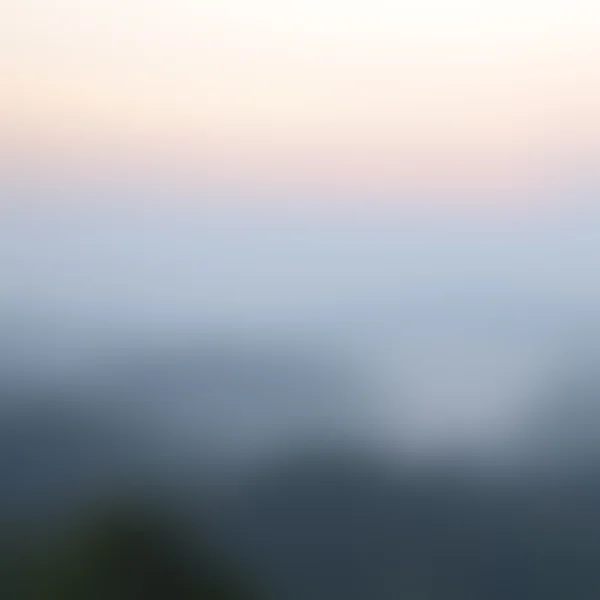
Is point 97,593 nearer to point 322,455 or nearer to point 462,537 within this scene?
point 322,455

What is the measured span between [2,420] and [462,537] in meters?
0.88

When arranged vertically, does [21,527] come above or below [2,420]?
below

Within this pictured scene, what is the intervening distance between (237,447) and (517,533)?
54 cm

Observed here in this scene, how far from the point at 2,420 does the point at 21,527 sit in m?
0.20

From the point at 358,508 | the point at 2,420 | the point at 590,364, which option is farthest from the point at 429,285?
the point at 2,420

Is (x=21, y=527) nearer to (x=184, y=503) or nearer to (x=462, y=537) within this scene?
(x=184, y=503)

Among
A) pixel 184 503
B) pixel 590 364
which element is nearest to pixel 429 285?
pixel 590 364

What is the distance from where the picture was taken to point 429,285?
1263 mm

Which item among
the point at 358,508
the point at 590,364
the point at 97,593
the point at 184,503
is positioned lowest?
the point at 97,593

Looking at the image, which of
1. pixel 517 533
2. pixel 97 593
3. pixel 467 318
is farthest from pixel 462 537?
pixel 97 593

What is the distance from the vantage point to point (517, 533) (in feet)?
4.08

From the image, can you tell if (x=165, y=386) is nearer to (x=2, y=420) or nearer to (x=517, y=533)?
(x=2, y=420)

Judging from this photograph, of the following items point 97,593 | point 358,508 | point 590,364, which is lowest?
point 97,593

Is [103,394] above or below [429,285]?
below
